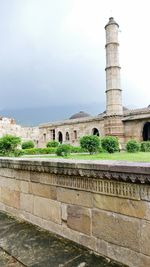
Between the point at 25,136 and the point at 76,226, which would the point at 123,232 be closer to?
the point at 76,226

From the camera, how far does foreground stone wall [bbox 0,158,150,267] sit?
171cm

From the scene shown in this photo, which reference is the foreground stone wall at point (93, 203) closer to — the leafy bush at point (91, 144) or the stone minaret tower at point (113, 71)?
the leafy bush at point (91, 144)

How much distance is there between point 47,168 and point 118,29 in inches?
1045

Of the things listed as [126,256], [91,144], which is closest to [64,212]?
[126,256]

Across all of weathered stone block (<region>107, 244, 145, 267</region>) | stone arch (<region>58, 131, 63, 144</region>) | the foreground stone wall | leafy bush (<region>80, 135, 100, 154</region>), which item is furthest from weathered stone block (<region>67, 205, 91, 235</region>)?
stone arch (<region>58, 131, 63, 144</region>)

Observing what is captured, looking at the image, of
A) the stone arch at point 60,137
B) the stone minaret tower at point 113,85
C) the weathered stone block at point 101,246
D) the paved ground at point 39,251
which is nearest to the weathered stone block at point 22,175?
the paved ground at point 39,251

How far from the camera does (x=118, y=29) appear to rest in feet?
85.1

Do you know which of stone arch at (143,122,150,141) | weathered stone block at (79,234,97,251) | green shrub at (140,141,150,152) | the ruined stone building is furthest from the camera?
stone arch at (143,122,150,141)

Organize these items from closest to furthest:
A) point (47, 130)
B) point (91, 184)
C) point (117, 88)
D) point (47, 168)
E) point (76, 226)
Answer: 1. point (91, 184)
2. point (76, 226)
3. point (47, 168)
4. point (117, 88)
5. point (47, 130)

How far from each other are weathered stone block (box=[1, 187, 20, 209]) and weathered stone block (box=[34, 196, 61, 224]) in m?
0.41

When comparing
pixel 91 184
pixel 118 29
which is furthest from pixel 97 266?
pixel 118 29

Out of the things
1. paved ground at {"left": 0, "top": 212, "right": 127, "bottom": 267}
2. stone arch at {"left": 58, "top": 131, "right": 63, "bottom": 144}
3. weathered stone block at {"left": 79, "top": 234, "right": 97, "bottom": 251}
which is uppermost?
stone arch at {"left": 58, "top": 131, "right": 63, "bottom": 144}

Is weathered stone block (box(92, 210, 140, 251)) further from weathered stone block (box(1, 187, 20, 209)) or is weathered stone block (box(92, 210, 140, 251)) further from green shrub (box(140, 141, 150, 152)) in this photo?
green shrub (box(140, 141, 150, 152))

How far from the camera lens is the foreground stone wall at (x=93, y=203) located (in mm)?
1708
